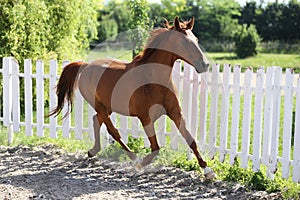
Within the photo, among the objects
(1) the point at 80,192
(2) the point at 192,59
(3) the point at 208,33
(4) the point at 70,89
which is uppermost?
(3) the point at 208,33

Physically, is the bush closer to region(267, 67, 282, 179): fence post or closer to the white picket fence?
the white picket fence

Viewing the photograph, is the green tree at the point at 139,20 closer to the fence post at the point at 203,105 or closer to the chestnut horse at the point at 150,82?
the chestnut horse at the point at 150,82

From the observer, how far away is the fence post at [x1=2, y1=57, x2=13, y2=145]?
708cm

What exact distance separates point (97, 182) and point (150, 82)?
Answer: 132 centimetres

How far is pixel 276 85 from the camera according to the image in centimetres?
513

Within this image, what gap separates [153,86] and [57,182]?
1.57m

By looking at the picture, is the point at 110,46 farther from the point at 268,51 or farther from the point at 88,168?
the point at 88,168

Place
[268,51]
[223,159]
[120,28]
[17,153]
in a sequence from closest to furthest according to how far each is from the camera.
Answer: [223,159] → [17,153] → [268,51] → [120,28]

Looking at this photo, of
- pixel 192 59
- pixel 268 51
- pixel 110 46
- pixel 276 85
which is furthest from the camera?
pixel 268 51

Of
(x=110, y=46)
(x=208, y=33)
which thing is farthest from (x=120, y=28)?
(x=110, y=46)

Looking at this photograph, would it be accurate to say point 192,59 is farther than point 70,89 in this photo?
No

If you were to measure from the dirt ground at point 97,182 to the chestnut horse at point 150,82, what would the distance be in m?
0.23

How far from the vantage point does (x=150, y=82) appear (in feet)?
17.0

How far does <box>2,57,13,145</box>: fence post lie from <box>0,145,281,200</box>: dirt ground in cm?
97
